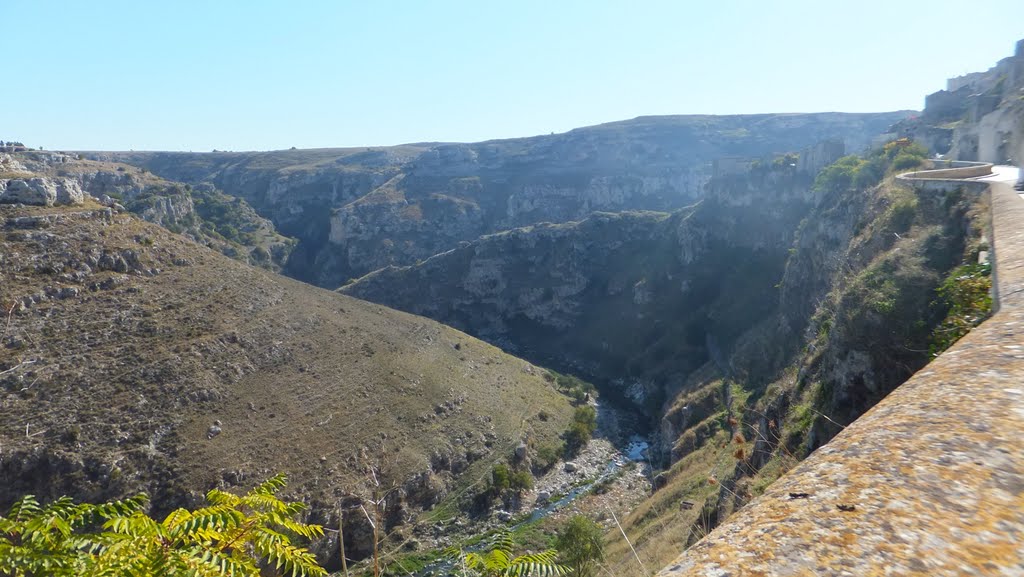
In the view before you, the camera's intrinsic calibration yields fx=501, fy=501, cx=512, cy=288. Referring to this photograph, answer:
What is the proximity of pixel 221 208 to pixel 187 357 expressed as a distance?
89.0m

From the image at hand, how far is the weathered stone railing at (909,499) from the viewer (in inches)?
77.9

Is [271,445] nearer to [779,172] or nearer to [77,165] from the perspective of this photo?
[779,172]

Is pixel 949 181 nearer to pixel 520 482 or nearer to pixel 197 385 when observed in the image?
pixel 520 482

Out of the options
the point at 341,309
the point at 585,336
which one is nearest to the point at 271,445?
the point at 341,309

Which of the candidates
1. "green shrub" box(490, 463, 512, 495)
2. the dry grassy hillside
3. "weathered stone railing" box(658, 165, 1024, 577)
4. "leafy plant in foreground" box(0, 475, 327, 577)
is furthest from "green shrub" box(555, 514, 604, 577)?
"weathered stone railing" box(658, 165, 1024, 577)

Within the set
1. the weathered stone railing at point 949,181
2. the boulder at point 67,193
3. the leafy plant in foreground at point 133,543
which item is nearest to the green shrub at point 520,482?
the weathered stone railing at point 949,181

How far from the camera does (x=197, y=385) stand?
28234mm

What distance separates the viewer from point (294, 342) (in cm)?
3475

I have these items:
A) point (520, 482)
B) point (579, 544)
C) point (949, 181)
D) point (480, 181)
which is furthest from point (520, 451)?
point (480, 181)

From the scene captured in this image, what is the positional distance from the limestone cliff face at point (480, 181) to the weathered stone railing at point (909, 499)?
10843 cm

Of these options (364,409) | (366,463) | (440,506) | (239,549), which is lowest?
(440,506)

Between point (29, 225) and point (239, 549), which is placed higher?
point (29, 225)

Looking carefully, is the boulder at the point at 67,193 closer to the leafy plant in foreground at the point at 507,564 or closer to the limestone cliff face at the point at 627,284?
the limestone cliff face at the point at 627,284

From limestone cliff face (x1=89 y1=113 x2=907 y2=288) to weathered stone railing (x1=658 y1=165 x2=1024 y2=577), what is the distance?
108 meters
